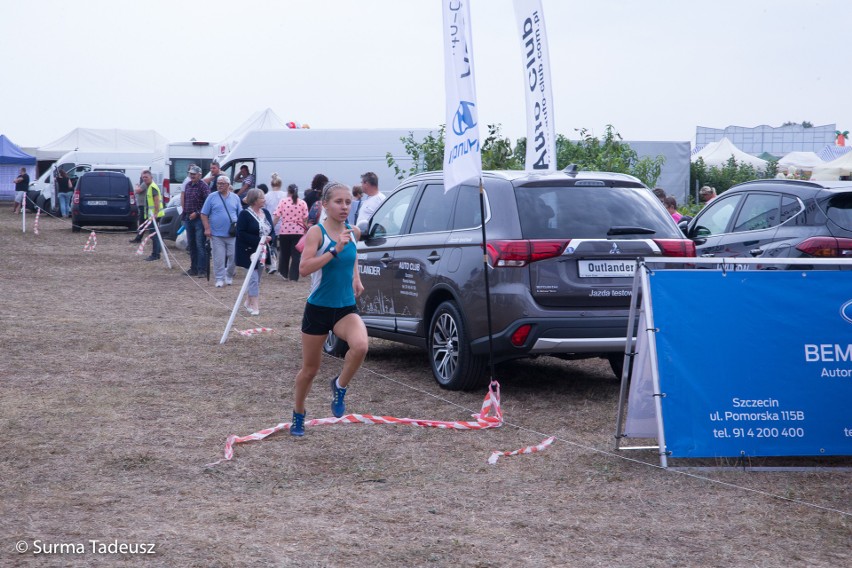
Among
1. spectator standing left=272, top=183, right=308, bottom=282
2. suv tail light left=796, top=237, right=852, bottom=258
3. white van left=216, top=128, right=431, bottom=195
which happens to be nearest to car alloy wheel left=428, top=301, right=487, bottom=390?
suv tail light left=796, top=237, right=852, bottom=258

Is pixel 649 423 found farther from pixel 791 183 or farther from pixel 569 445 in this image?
pixel 791 183

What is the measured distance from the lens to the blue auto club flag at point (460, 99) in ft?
26.5

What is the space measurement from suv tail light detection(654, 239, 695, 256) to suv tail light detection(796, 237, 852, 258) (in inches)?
80.3

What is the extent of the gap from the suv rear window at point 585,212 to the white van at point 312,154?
18.2m

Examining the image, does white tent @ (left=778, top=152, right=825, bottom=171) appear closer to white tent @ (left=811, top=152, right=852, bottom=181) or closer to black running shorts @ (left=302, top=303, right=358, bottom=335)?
white tent @ (left=811, top=152, right=852, bottom=181)

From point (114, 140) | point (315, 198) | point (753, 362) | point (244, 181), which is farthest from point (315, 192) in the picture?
point (114, 140)

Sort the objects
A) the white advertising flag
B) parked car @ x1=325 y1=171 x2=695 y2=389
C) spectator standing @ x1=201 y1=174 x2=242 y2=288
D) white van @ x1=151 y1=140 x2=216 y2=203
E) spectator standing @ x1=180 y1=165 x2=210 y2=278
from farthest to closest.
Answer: white van @ x1=151 y1=140 x2=216 y2=203 → spectator standing @ x1=180 y1=165 x2=210 y2=278 → spectator standing @ x1=201 y1=174 x2=242 y2=288 → the white advertising flag → parked car @ x1=325 y1=171 x2=695 y2=389

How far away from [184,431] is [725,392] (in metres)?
3.61

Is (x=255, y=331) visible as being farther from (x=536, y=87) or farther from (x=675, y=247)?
(x=675, y=247)

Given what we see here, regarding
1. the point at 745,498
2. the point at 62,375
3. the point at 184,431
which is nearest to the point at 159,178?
the point at 62,375

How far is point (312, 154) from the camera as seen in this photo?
1050 inches

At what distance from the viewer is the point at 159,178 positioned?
39.4 metres

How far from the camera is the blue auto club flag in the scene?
26.5 feet

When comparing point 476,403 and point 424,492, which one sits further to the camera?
point 476,403
